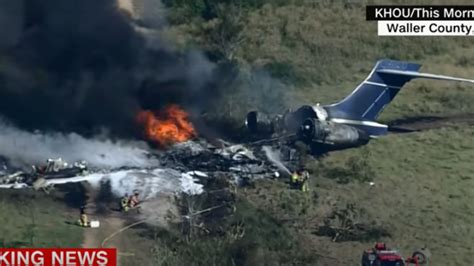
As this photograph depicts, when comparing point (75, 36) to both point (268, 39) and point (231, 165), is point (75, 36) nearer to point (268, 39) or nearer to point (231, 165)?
point (231, 165)

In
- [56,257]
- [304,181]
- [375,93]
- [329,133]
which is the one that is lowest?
[56,257]

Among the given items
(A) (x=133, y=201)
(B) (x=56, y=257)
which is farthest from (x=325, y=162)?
(B) (x=56, y=257)

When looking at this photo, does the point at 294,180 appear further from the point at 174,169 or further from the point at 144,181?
the point at 144,181

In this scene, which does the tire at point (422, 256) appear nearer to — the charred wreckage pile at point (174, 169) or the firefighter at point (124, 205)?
the charred wreckage pile at point (174, 169)

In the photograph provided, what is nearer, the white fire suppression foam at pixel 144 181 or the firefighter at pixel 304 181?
the white fire suppression foam at pixel 144 181

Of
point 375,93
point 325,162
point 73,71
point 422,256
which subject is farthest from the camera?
point 375,93

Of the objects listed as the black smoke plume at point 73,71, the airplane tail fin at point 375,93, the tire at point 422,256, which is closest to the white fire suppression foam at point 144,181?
the black smoke plume at point 73,71
